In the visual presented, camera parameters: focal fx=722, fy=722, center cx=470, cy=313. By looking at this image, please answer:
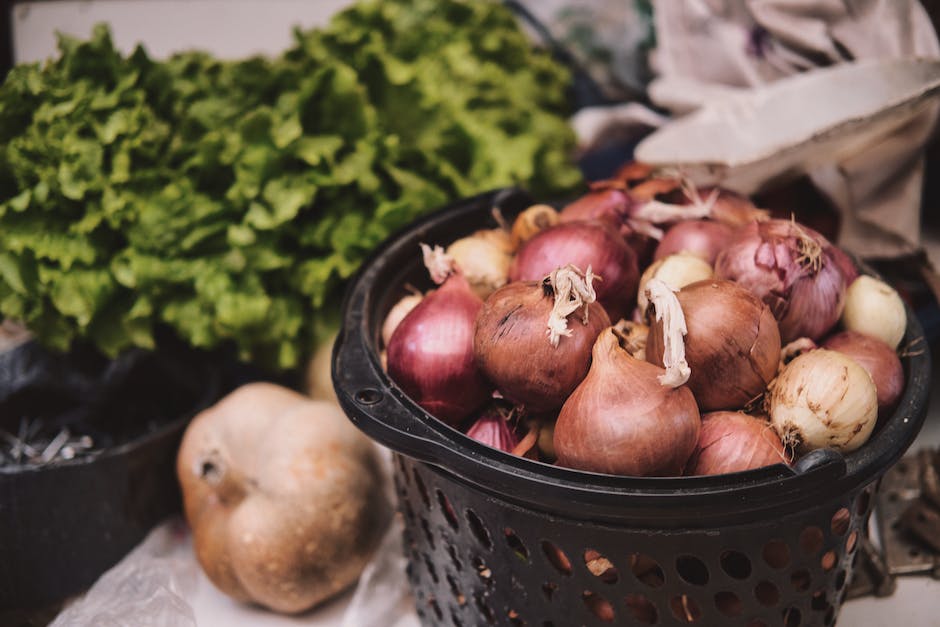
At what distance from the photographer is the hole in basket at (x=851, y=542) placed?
609 millimetres

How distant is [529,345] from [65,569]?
731mm

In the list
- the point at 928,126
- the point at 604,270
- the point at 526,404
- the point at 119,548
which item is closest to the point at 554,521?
the point at 526,404

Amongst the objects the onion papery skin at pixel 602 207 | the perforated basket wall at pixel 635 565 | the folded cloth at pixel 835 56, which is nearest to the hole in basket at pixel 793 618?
the perforated basket wall at pixel 635 565

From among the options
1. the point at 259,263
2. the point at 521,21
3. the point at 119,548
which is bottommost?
the point at 119,548

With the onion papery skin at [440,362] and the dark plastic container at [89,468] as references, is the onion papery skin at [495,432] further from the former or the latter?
the dark plastic container at [89,468]

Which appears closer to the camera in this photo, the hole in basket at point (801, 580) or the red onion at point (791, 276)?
the hole in basket at point (801, 580)

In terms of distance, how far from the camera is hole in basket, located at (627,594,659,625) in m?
0.59

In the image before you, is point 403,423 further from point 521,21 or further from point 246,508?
point 521,21

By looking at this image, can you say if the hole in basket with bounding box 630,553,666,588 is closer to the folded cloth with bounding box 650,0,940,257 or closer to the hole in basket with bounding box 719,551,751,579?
the hole in basket with bounding box 719,551,751,579

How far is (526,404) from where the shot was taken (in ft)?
2.16

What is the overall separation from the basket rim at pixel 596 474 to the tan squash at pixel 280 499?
26cm

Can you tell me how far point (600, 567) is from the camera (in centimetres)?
59

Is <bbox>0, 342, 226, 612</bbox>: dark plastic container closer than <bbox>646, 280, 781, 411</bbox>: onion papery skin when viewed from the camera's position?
No

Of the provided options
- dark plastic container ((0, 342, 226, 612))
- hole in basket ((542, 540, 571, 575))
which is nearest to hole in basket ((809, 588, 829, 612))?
hole in basket ((542, 540, 571, 575))
